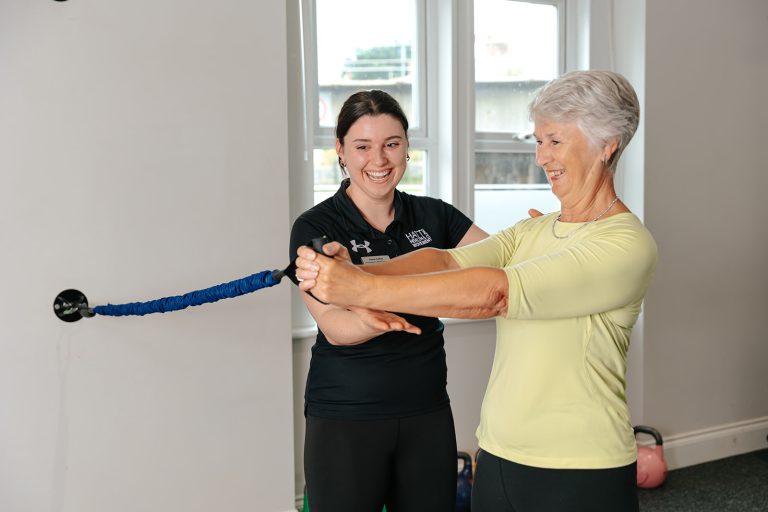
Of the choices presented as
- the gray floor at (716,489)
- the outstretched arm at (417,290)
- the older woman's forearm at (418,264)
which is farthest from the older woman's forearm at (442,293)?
the gray floor at (716,489)

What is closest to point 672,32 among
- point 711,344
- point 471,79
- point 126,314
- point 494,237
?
point 471,79

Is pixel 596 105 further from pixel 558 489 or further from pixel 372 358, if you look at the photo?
pixel 372 358

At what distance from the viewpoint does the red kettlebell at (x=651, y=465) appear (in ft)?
11.3

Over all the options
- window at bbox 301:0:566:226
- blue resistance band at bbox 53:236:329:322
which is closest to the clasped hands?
blue resistance band at bbox 53:236:329:322

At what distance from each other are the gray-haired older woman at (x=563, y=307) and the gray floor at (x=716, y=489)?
211 centimetres

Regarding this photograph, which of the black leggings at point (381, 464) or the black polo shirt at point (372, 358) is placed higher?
the black polo shirt at point (372, 358)

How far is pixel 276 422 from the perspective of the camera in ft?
9.32

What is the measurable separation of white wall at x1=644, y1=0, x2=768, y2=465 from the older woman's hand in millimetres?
2746

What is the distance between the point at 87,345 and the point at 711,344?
3080mm

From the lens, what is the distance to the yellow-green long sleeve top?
4.19 ft

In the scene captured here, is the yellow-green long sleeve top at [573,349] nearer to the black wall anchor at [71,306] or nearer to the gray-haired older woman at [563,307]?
the gray-haired older woman at [563,307]

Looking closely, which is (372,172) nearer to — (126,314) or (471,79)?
(126,314)

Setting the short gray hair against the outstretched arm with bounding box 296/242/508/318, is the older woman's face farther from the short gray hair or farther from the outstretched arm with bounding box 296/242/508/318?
the outstretched arm with bounding box 296/242/508/318

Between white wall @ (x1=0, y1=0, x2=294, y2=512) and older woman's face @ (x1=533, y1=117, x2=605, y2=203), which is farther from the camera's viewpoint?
white wall @ (x1=0, y1=0, x2=294, y2=512)
